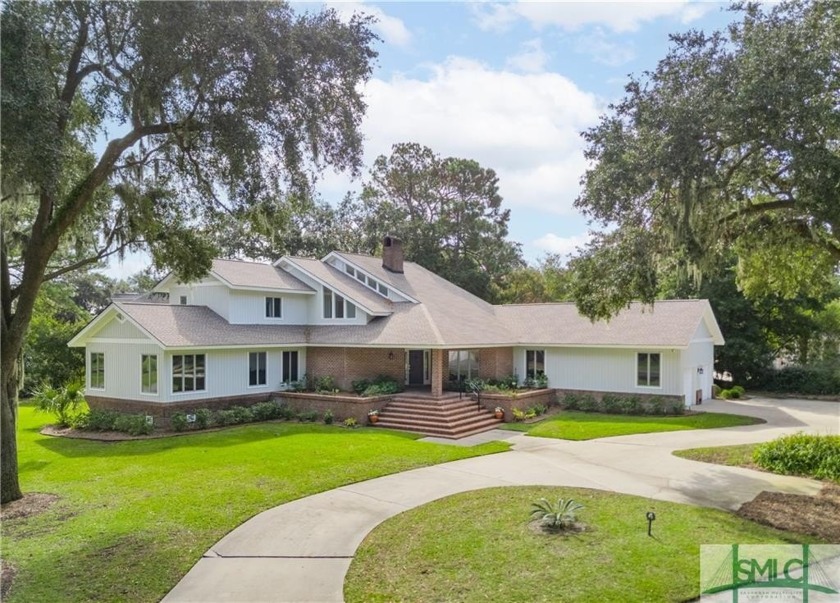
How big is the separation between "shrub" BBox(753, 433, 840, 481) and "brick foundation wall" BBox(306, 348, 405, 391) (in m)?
13.7

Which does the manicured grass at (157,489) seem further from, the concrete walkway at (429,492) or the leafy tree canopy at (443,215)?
the leafy tree canopy at (443,215)

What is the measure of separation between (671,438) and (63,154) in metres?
17.2

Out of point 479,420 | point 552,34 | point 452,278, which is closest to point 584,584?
point 552,34

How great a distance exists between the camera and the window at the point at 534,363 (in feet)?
84.5

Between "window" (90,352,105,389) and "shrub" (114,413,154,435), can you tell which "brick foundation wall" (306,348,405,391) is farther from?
"window" (90,352,105,389)

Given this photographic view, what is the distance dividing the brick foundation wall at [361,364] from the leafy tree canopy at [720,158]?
11081mm

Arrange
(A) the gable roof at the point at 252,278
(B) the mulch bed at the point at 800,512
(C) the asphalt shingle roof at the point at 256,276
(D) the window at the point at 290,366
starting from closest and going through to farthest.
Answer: (B) the mulch bed at the point at 800,512 → (A) the gable roof at the point at 252,278 → (C) the asphalt shingle roof at the point at 256,276 → (D) the window at the point at 290,366

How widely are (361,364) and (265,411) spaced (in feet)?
14.4

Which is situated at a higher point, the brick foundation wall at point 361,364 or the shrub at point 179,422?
the brick foundation wall at point 361,364

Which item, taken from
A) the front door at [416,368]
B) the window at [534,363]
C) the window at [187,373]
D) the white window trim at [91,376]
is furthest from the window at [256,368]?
the window at [534,363]

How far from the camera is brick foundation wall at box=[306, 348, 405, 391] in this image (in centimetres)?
2383

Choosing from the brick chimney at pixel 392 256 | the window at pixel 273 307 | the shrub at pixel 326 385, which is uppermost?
the brick chimney at pixel 392 256

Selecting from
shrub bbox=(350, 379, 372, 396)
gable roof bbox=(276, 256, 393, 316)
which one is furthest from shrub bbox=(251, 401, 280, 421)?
gable roof bbox=(276, 256, 393, 316)

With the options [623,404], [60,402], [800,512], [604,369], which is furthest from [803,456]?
[60,402]
